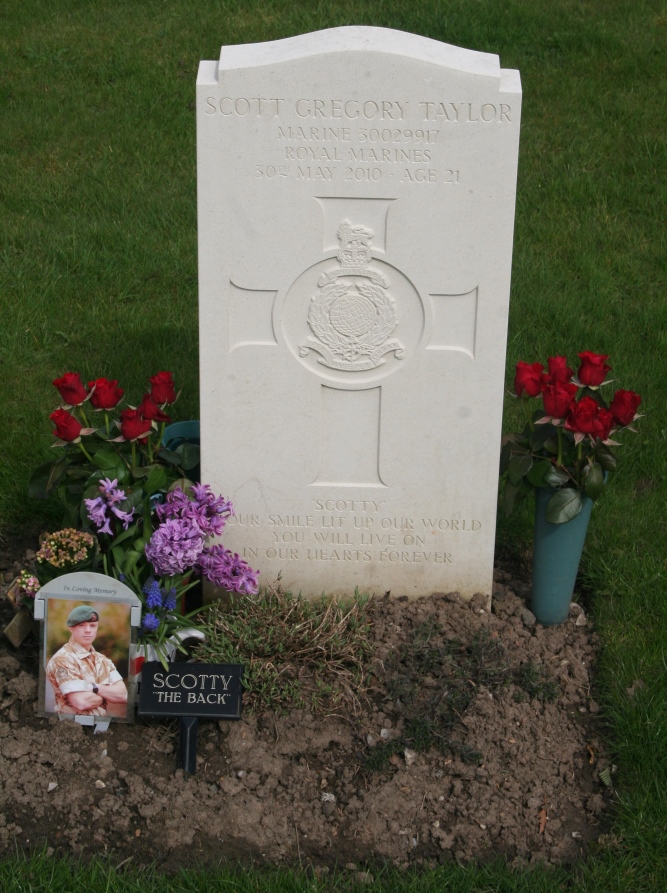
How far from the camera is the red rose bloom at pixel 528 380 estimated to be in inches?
141

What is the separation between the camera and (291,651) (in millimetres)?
3539

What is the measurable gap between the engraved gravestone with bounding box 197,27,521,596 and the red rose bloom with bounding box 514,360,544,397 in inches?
3.2

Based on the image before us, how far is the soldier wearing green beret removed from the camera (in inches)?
131

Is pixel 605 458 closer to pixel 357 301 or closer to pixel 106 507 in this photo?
pixel 357 301

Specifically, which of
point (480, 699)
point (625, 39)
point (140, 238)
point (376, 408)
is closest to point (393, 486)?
point (376, 408)

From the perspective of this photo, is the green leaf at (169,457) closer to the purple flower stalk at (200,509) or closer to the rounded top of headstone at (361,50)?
the purple flower stalk at (200,509)

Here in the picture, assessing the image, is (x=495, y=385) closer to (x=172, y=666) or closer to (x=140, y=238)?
(x=172, y=666)

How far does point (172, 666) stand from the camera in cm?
332

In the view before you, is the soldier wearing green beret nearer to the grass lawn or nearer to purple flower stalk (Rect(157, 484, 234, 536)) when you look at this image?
purple flower stalk (Rect(157, 484, 234, 536))

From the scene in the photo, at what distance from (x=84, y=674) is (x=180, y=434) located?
3.57 feet

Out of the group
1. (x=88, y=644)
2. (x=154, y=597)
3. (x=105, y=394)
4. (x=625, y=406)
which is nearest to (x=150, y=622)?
(x=154, y=597)

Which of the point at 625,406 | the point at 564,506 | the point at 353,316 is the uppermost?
the point at 353,316

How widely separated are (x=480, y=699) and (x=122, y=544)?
4.04 ft

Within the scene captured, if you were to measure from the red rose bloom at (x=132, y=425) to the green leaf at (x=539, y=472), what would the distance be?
4.10 feet
